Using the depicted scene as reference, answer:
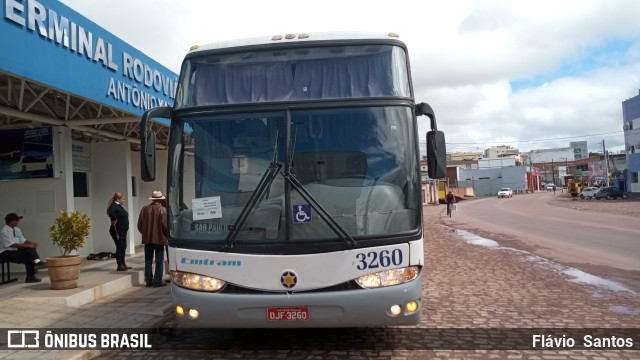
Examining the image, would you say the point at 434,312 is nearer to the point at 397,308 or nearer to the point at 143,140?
the point at 397,308

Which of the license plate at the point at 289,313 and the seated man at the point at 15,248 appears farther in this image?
the seated man at the point at 15,248

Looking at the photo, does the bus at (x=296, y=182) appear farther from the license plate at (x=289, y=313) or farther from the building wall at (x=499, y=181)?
the building wall at (x=499, y=181)

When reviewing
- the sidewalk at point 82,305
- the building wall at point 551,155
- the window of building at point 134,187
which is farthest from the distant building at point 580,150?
the sidewalk at point 82,305

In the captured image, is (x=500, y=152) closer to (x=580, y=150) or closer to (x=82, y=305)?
(x=580, y=150)

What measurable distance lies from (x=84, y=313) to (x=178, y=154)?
3675mm

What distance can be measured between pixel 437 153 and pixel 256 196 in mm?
1868

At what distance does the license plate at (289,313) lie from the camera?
444 cm

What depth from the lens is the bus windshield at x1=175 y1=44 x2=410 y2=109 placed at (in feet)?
16.0

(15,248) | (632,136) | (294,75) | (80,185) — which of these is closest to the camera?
(294,75)

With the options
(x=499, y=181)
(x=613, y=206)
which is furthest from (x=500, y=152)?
(x=613, y=206)

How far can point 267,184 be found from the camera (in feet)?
15.0

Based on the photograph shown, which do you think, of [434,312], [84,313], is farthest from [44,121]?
[434,312]

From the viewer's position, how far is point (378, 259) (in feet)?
14.7

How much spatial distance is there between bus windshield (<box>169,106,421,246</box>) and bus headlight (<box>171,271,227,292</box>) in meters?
0.33
